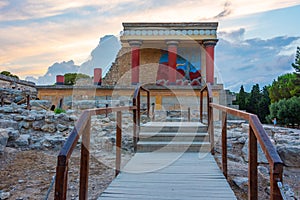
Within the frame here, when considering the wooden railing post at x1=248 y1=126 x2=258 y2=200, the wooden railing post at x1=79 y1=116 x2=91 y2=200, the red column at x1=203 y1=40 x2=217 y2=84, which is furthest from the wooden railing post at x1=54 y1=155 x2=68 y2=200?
the red column at x1=203 y1=40 x2=217 y2=84

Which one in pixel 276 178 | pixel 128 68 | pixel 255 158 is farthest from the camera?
pixel 128 68

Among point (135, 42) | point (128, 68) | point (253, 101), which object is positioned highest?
point (135, 42)

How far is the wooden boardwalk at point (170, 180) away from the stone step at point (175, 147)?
0.28 metres

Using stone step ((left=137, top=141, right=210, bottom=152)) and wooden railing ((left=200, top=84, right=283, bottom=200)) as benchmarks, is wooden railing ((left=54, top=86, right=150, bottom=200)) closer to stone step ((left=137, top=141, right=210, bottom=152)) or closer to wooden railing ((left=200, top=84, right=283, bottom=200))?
stone step ((left=137, top=141, right=210, bottom=152))

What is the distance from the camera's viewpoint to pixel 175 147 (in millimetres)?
3938

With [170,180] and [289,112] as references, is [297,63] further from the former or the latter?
[170,180]

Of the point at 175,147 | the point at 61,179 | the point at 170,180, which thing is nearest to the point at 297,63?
the point at 175,147

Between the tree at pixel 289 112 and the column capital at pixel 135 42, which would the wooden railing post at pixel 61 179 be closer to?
the column capital at pixel 135 42

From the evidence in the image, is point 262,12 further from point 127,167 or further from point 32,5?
point 127,167

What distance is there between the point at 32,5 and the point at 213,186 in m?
6.15

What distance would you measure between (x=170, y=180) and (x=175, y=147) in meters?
1.26

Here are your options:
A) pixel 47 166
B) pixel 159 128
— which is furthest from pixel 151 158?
pixel 47 166

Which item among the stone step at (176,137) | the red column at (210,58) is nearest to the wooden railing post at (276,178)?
the stone step at (176,137)

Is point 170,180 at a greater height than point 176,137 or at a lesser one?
lesser
